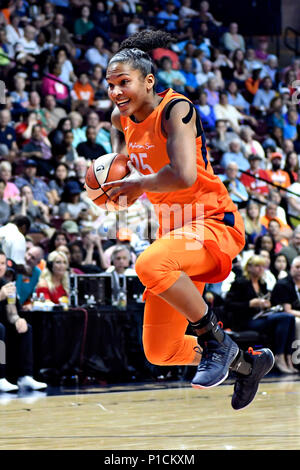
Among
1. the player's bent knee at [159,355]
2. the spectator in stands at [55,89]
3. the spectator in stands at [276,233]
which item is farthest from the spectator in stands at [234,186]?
the player's bent knee at [159,355]

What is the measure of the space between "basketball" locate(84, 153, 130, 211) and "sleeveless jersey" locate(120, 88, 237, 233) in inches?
3.6

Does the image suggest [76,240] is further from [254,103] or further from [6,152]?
[254,103]

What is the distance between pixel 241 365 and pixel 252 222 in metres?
7.93

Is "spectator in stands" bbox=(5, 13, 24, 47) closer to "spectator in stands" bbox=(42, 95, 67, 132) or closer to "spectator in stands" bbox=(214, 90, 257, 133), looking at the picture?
"spectator in stands" bbox=(42, 95, 67, 132)

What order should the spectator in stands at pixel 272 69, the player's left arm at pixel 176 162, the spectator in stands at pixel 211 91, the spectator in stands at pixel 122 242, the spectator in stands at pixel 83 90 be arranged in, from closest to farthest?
the player's left arm at pixel 176 162
the spectator in stands at pixel 122 242
the spectator in stands at pixel 83 90
the spectator in stands at pixel 211 91
the spectator in stands at pixel 272 69

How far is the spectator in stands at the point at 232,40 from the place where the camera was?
18016 mm

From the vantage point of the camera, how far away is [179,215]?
14.5 feet

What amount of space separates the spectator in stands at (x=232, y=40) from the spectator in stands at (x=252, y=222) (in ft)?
21.8

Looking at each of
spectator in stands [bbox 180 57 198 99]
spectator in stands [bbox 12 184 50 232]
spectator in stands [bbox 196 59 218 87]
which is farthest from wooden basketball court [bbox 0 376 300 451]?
spectator in stands [bbox 196 59 218 87]

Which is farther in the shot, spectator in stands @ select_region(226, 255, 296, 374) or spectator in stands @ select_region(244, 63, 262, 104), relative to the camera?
spectator in stands @ select_region(244, 63, 262, 104)

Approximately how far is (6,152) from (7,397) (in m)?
4.45

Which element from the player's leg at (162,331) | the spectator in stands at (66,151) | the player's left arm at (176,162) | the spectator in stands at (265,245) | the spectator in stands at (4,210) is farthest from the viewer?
the spectator in stands at (66,151)

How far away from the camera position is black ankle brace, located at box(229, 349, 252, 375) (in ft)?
14.9

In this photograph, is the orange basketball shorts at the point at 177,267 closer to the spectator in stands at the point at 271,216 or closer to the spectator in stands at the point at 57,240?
the spectator in stands at the point at 57,240
